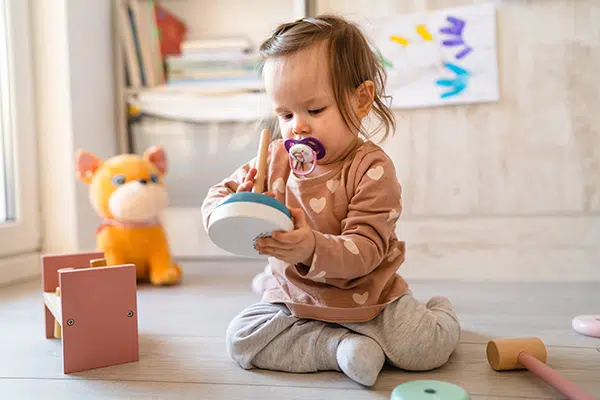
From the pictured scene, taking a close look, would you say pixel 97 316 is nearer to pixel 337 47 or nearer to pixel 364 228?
pixel 364 228

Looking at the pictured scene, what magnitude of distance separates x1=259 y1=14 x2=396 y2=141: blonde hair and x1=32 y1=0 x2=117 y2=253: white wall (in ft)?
3.75

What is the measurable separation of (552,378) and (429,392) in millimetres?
182

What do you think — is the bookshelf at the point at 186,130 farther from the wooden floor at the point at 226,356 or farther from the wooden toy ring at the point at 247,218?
the wooden toy ring at the point at 247,218

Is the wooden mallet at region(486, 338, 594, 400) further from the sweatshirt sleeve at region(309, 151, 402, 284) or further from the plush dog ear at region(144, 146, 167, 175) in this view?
the plush dog ear at region(144, 146, 167, 175)

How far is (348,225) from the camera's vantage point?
85 centimetres

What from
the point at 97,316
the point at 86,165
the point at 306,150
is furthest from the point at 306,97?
the point at 86,165

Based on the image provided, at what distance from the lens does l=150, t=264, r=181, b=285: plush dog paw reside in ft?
5.21

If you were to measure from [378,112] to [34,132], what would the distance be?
1.30m

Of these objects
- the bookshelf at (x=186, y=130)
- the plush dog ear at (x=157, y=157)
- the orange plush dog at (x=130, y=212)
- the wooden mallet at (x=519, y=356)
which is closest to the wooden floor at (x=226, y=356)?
the wooden mallet at (x=519, y=356)

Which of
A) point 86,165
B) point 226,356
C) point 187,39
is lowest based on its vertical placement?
point 226,356

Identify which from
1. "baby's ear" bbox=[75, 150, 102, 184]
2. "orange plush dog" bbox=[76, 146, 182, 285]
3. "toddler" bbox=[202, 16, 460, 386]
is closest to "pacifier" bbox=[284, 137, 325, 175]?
"toddler" bbox=[202, 16, 460, 386]

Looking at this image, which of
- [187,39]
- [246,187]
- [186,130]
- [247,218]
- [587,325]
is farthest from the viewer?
[187,39]

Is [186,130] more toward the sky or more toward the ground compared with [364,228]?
more toward the sky

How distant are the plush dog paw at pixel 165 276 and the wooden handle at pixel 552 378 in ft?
3.35
